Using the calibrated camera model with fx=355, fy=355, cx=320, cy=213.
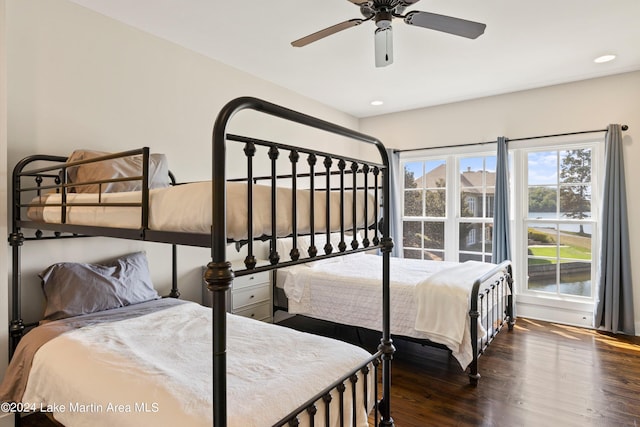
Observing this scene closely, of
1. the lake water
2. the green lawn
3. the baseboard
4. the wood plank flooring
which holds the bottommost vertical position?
the wood plank flooring

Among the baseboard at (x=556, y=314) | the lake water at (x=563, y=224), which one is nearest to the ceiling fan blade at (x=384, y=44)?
the lake water at (x=563, y=224)

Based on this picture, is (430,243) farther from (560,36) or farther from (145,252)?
(145,252)

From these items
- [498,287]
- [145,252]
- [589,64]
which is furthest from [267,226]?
[589,64]

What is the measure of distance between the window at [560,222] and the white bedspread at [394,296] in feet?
3.86

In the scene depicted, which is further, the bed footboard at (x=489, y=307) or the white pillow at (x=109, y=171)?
the bed footboard at (x=489, y=307)

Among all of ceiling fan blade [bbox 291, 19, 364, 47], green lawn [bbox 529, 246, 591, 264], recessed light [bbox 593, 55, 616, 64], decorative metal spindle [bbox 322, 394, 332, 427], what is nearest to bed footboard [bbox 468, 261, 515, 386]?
green lawn [bbox 529, 246, 591, 264]

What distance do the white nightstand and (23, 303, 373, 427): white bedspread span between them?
3.36 ft

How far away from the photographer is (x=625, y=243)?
3.43 m

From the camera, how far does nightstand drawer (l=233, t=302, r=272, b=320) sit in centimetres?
313

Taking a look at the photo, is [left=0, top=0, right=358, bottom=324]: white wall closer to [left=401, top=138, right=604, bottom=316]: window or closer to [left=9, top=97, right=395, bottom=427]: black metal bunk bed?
[left=9, top=97, right=395, bottom=427]: black metal bunk bed

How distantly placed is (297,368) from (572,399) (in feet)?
6.59

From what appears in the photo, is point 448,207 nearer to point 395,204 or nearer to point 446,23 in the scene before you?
point 395,204

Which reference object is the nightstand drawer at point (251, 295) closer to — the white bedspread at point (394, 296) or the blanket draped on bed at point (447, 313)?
the white bedspread at point (394, 296)

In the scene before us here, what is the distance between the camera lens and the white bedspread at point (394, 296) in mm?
2576
